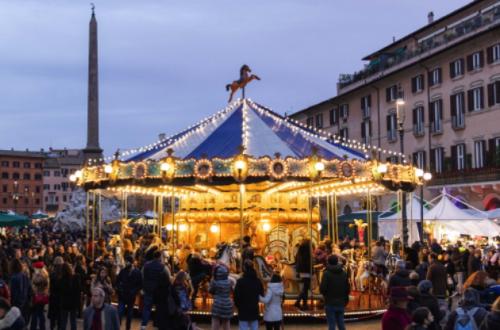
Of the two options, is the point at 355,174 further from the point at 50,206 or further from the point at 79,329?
the point at 50,206

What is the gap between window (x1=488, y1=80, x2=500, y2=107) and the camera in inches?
1451

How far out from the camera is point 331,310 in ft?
41.2

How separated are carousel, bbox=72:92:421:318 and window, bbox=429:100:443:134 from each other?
1941 centimetres

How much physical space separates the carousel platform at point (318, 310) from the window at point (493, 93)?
2147 cm

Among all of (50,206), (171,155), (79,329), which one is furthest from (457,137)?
(50,206)

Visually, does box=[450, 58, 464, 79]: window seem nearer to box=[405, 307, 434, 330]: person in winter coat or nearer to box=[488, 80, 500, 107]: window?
box=[488, 80, 500, 107]: window

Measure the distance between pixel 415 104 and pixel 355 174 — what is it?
28.0m

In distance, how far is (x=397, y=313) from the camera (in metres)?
8.43

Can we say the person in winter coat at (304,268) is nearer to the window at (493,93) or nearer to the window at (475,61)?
the window at (493,93)

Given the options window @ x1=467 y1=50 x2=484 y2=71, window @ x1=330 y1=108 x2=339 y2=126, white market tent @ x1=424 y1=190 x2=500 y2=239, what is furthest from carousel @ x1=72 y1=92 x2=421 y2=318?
window @ x1=330 y1=108 x2=339 y2=126

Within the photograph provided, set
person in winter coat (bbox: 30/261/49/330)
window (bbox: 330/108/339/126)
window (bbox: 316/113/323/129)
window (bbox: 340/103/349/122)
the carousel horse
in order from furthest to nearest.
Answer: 1. window (bbox: 316/113/323/129)
2. window (bbox: 330/108/339/126)
3. window (bbox: 340/103/349/122)
4. the carousel horse
5. person in winter coat (bbox: 30/261/49/330)

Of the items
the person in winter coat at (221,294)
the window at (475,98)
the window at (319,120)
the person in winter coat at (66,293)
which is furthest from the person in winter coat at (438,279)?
the window at (319,120)

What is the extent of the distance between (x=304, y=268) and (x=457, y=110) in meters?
26.7

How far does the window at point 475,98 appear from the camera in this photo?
38.5m
